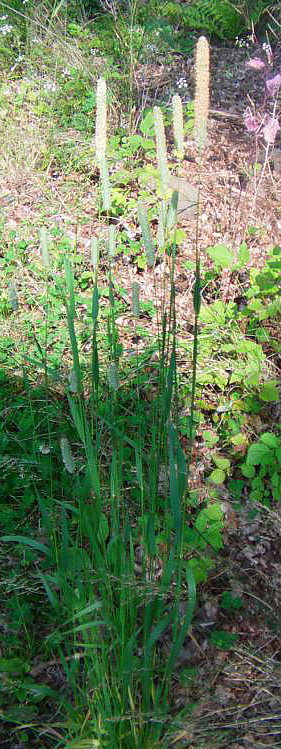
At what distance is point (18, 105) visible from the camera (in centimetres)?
430

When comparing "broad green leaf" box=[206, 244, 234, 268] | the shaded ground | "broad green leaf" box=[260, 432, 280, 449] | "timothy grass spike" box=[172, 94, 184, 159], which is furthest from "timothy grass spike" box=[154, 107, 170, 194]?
"broad green leaf" box=[206, 244, 234, 268]

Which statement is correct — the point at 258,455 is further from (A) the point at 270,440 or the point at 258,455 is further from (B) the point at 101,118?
(B) the point at 101,118

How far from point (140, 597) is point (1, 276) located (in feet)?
7.32

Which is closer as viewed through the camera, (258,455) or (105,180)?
(105,180)

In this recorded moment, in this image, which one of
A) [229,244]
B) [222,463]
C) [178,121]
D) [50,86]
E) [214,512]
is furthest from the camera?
[50,86]

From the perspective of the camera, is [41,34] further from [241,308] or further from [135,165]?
[241,308]

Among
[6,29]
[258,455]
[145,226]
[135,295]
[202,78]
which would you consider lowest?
[258,455]

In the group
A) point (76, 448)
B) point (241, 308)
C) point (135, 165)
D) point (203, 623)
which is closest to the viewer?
point (203, 623)

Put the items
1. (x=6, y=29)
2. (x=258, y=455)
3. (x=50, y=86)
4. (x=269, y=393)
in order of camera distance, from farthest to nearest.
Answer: (x=6, y=29) < (x=50, y=86) < (x=269, y=393) < (x=258, y=455)

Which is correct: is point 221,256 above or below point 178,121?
below

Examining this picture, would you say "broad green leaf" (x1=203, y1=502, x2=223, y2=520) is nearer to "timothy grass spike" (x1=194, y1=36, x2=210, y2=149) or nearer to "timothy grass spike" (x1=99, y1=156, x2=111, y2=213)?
"timothy grass spike" (x1=99, y1=156, x2=111, y2=213)

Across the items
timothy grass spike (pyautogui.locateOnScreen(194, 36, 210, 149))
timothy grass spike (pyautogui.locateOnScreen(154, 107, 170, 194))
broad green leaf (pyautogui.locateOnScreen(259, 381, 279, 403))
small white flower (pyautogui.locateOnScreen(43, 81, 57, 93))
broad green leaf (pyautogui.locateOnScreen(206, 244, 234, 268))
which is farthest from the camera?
small white flower (pyautogui.locateOnScreen(43, 81, 57, 93))

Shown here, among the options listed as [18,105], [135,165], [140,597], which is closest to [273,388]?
[140,597]

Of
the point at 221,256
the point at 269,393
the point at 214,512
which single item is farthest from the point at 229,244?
the point at 214,512
